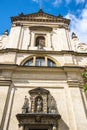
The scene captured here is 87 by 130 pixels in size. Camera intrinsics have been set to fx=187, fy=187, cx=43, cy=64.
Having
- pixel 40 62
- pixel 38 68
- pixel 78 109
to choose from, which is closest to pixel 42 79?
pixel 38 68

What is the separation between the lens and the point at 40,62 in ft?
55.6

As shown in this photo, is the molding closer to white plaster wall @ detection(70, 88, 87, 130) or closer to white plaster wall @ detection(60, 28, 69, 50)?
white plaster wall @ detection(70, 88, 87, 130)

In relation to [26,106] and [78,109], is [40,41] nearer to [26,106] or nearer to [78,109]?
[26,106]

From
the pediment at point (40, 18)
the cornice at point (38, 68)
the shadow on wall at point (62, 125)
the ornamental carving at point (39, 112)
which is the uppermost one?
the pediment at point (40, 18)

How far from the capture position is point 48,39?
19.9 m

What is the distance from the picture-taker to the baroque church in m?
12.4

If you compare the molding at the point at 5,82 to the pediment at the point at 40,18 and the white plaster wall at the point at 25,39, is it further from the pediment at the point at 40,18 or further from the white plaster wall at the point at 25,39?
the pediment at the point at 40,18

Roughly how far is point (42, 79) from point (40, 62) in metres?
2.26

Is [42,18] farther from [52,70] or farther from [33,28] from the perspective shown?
[52,70]

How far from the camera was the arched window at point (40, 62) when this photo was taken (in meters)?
16.7

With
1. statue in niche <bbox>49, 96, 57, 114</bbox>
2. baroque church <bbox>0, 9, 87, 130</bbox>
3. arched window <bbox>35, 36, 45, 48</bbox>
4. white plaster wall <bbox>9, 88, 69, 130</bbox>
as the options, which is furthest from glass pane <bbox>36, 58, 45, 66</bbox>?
statue in niche <bbox>49, 96, 57, 114</bbox>

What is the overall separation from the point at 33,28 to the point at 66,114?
11539 mm

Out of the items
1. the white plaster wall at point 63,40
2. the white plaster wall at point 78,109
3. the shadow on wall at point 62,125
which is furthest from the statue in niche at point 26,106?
the white plaster wall at point 63,40

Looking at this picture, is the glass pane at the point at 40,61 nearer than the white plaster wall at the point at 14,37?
Yes
